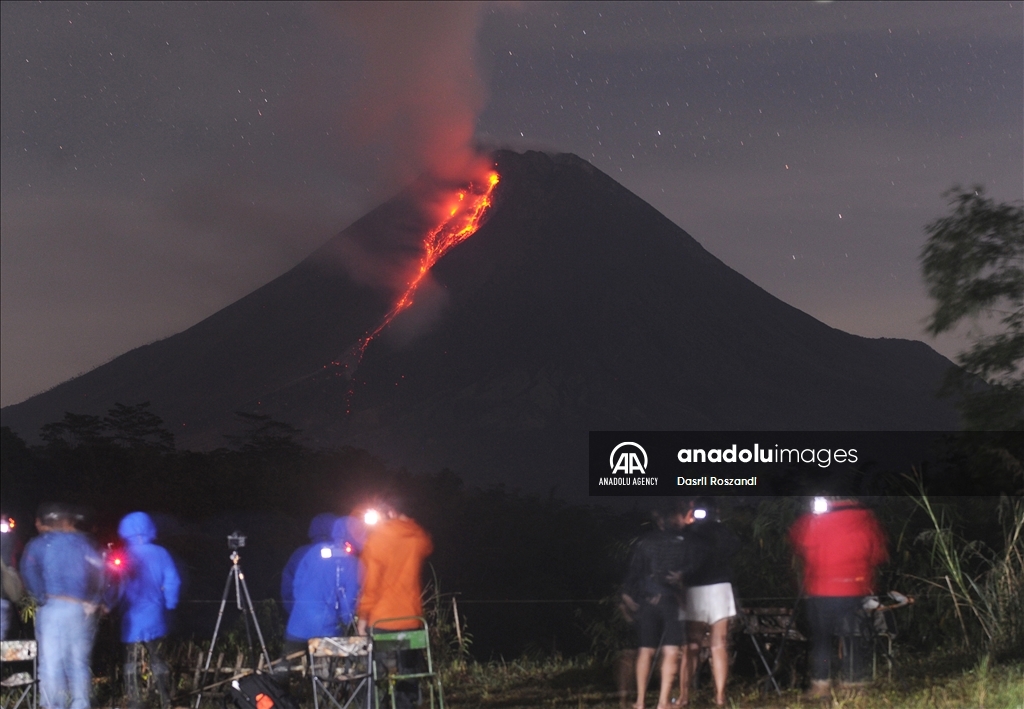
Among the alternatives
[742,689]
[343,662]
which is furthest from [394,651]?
[742,689]

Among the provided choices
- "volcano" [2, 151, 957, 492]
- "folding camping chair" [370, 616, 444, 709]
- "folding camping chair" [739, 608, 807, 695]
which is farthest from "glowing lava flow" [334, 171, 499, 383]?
"folding camping chair" [370, 616, 444, 709]

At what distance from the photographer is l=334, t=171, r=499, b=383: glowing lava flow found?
358 ft

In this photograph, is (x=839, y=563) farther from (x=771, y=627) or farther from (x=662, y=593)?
(x=771, y=627)

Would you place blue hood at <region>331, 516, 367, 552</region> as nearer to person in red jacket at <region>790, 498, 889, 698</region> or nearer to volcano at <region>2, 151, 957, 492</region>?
person in red jacket at <region>790, 498, 889, 698</region>

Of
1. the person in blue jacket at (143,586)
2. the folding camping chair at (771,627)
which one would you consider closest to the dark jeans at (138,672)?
the person in blue jacket at (143,586)

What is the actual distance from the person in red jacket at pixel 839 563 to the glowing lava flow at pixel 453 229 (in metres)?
98.3

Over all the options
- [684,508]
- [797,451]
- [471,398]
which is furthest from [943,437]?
[471,398]

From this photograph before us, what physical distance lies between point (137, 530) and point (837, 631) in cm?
A: 403

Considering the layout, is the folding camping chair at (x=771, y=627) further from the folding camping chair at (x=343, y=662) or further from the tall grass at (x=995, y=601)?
the folding camping chair at (x=343, y=662)

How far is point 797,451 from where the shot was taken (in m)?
23.9

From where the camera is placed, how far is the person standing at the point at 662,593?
277 inches

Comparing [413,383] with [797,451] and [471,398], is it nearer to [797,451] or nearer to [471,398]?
[471,398]

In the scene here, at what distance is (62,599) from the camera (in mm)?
6625

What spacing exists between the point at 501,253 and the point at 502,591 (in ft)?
189
